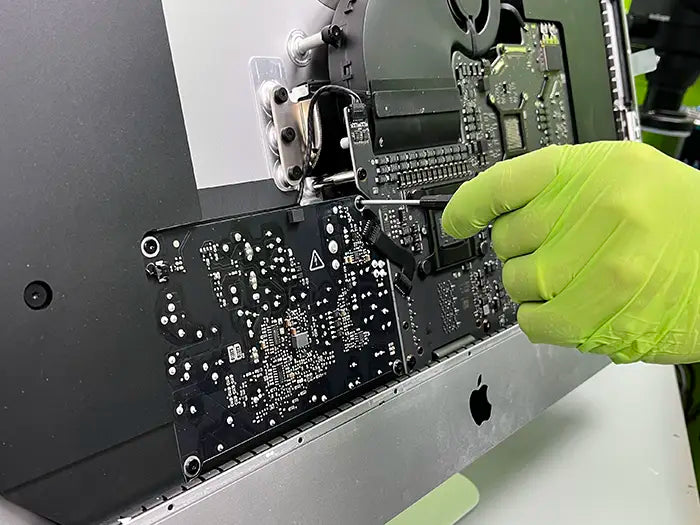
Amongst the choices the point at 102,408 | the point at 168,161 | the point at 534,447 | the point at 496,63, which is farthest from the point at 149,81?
the point at 534,447

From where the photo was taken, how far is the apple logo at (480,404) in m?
1.17

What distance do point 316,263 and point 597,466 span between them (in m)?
0.84

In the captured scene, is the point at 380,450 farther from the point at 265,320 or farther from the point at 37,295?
the point at 37,295

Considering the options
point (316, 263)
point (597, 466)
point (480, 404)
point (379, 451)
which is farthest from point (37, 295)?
point (597, 466)

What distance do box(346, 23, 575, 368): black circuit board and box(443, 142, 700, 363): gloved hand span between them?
0.72 ft

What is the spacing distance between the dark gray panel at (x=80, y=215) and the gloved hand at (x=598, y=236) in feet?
1.47

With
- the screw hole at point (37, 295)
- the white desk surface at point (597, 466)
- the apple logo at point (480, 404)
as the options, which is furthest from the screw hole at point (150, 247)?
the white desk surface at point (597, 466)

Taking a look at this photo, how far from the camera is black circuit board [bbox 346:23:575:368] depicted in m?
1.11

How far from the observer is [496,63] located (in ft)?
4.39

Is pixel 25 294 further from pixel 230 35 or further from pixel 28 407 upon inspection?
pixel 230 35

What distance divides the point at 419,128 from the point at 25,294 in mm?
727

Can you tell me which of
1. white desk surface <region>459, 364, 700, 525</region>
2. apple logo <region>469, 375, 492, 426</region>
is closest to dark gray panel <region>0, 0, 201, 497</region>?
apple logo <region>469, 375, 492, 426</region>

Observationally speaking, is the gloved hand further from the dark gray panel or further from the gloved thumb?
the dark gray panel

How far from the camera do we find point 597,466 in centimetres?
137
